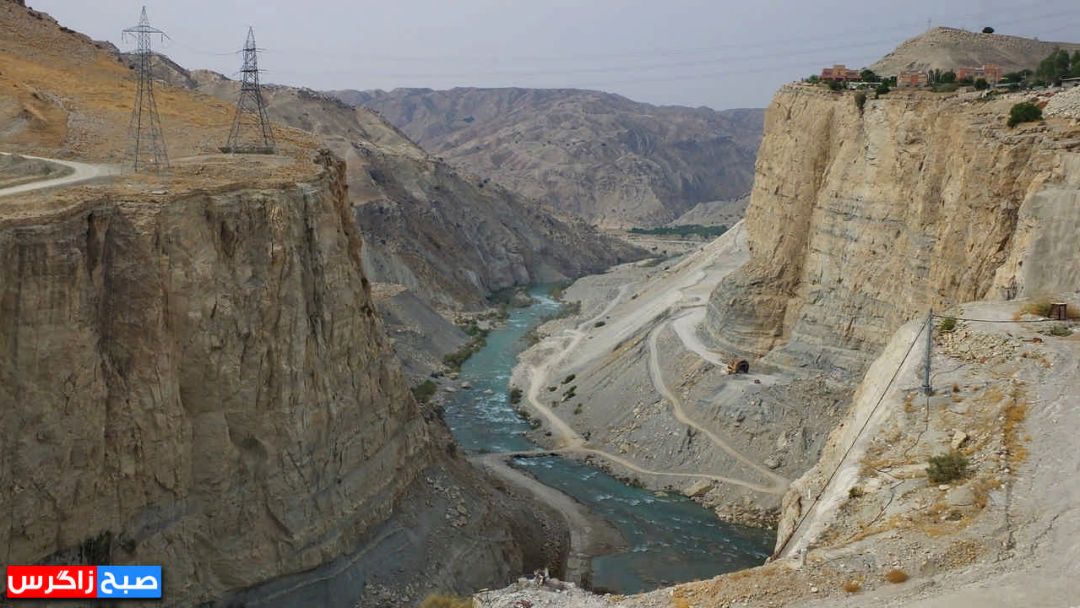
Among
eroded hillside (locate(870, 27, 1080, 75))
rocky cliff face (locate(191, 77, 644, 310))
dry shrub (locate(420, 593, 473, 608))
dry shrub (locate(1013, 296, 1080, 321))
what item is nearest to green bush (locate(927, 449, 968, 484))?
dry shrub (locate(1013, 296, 1080, 321))

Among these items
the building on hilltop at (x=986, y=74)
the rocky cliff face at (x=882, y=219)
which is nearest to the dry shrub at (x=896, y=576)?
the rocky cliff face at (x=882, y=219)

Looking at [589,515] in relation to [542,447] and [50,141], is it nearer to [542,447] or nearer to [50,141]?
[542,447]

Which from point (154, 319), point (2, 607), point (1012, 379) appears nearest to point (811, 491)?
point (1012, 379)

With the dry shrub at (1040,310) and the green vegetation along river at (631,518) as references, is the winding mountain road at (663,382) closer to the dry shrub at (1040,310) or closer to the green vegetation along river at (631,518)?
the green vegetation along river at (631,518)

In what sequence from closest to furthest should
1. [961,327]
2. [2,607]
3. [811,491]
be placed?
[2,607], [811,491], [961,327]

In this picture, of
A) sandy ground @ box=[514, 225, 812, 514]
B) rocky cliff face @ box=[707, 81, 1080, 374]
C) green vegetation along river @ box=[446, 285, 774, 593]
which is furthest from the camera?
sandy ground @ box=[514, 225, 812, 514]

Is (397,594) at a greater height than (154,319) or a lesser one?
lesser

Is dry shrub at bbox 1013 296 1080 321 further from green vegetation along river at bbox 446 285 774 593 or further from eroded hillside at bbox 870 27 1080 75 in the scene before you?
eroded hillside at bbox 870 27 1080 75
